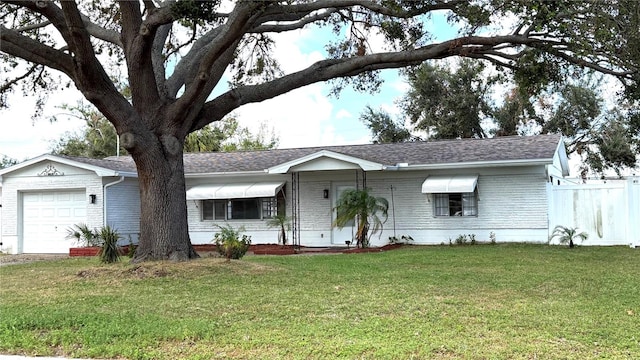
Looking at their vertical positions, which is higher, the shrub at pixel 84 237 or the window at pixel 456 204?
the window at pixel 456 204

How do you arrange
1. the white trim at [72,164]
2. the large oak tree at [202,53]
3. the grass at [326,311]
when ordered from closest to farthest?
1. the grass at [326,311]
2. the large oak tree at [202,53]
3. the white trim at [72,164]

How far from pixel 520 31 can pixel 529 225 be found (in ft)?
23.0

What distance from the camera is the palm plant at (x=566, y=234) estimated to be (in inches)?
660

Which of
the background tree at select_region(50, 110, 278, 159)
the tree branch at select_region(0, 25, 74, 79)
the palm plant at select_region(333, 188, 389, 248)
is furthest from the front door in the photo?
the background tree at select_region(50, 110, 278, 159)

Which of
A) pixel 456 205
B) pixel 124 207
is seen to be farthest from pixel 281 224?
pixel 124 207

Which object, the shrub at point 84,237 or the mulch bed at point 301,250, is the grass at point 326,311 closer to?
the mulch bed at point 301,250

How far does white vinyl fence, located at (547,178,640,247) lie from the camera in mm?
16359

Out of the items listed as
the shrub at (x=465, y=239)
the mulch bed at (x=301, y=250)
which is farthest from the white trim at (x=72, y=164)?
the shrub at (x=465, y=239)

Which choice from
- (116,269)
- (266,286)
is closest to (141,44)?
(116,269)

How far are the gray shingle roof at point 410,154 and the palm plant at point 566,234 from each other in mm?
2123

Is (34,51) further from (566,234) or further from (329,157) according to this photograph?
(566,234)

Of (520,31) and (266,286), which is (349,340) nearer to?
(266,286)

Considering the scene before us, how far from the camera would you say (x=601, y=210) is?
17.0m

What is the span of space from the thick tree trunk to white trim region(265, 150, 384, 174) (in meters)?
6.20
